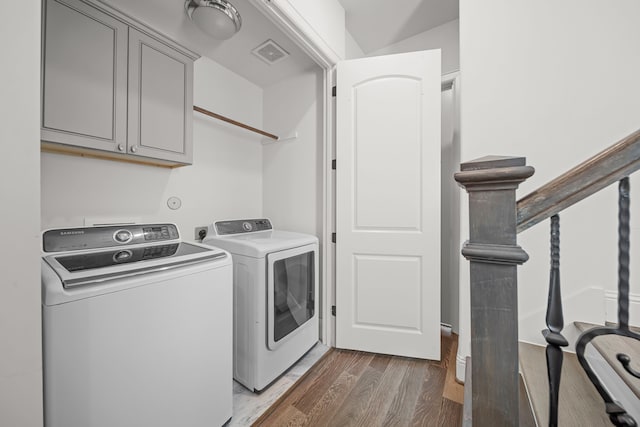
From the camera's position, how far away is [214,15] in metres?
1.55

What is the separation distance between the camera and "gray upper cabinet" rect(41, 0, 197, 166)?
1218 millimetres

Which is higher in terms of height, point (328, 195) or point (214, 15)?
point (214, 15)

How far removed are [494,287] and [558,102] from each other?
4.85 ft

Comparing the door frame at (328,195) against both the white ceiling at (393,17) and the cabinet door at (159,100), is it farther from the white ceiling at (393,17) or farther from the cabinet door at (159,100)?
the cabinet door at (159,100)

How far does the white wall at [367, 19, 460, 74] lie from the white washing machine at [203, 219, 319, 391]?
1997 millimetres

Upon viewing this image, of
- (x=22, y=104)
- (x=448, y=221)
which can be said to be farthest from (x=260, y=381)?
(x=448, y=221)

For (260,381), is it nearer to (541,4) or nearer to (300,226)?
(300,226)

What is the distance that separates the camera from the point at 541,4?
5.01 ft

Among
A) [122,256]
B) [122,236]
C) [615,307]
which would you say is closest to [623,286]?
[615,307]

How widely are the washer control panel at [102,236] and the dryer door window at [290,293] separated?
72 cm

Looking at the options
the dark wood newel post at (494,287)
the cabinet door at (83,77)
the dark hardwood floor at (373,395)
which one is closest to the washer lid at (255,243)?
the cabinet door at (83,77)

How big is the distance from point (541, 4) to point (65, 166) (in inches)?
112

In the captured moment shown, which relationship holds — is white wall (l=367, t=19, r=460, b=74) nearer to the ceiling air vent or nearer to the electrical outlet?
the ceiling air vent

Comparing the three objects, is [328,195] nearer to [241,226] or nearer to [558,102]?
[241,226]
